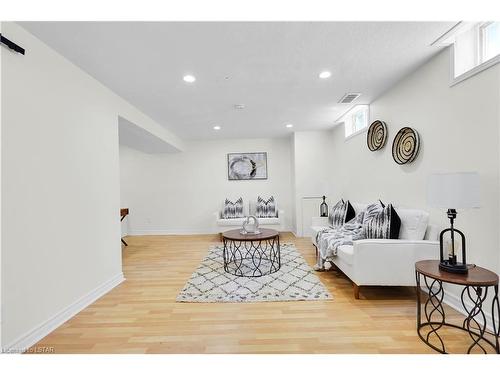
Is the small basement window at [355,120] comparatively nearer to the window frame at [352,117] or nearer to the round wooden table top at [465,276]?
the window frame at [352,117]

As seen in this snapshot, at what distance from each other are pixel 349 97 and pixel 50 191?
12.1ft

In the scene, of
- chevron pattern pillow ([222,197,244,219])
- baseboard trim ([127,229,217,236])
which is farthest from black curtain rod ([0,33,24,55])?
baseboard trim ([127,229,217,236])

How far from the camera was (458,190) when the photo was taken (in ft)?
5.33

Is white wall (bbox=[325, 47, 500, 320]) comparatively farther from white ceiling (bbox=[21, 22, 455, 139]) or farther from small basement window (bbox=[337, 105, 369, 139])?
small basement window (bbox=[337, 105, 369, 139])

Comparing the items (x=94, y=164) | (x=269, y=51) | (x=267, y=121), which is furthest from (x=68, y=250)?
(x=267, y=121)

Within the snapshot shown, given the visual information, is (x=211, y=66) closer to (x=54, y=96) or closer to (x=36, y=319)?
(x=54, y=96)

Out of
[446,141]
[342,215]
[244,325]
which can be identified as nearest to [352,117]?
[342,215]

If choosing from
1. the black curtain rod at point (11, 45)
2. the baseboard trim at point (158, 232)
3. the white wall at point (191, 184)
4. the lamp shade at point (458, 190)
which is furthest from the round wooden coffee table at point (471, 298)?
the baseboard trim at point (158, 232)

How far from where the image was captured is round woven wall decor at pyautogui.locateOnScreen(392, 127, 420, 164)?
8.64 ft

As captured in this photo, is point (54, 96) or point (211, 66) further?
point (211, 66)

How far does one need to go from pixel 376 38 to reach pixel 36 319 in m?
3.59

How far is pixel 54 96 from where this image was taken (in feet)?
6.73

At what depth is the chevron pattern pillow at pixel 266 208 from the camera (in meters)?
5.65

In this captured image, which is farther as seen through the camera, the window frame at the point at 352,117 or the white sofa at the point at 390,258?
the window frame at the point at 352,117
